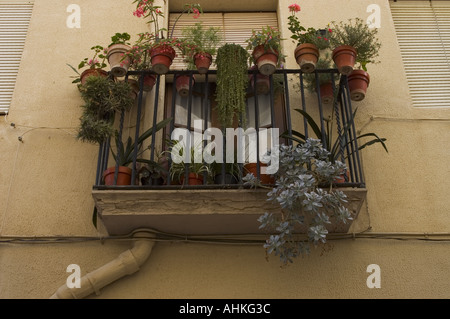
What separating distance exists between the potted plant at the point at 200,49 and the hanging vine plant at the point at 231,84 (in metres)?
0.14

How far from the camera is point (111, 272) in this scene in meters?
4.90

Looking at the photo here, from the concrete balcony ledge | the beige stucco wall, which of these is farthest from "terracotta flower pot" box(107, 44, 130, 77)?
the concrete balcony ledge

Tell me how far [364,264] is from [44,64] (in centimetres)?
408

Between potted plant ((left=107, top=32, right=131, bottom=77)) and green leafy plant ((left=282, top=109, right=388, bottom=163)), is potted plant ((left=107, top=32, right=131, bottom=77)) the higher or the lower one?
the higher one

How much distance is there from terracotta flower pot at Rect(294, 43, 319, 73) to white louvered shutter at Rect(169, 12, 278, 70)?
5.09 ft

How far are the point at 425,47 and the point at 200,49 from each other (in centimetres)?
295

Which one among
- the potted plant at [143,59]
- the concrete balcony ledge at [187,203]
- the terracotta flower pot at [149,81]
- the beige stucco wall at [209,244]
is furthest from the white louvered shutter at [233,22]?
the concrete balcony ledge at [187,203]

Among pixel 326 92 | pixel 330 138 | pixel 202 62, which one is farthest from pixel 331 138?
→ pixel 202 62

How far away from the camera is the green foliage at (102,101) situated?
520 centimetres

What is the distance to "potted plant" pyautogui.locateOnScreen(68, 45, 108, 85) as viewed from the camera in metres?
5.62

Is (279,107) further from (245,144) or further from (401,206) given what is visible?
(401,206)

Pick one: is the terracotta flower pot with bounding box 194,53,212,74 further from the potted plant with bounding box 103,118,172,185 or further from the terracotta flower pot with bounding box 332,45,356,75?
the terracotta flower pot with bounding box 332,45,356,75

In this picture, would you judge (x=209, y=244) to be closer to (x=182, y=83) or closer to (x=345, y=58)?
(x=182, y=83)
